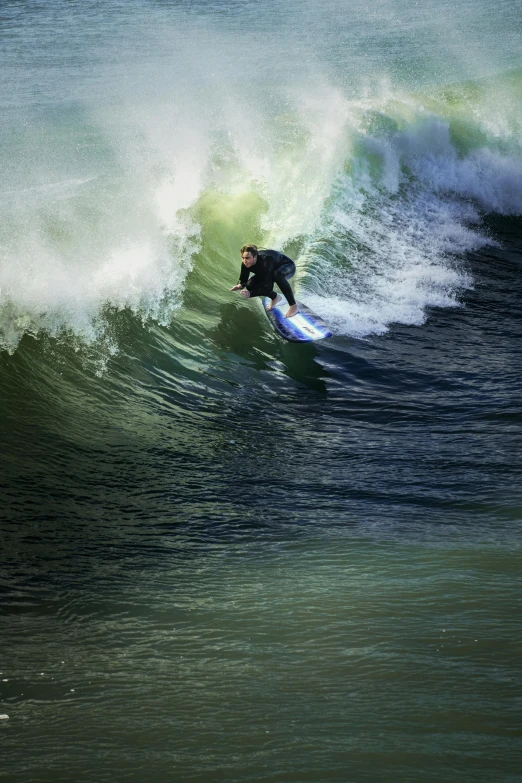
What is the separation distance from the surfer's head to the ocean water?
122 cm

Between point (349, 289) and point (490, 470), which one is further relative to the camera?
point (349, 289)

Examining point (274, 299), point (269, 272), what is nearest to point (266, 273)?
point (269, 272)

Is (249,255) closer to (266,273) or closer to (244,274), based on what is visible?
(244,274)

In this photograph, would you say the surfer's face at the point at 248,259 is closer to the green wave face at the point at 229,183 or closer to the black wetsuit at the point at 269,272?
the black wetsuit at the point at 269,272

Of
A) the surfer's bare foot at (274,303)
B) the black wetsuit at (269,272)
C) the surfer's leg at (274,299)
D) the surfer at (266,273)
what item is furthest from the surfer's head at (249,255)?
the surfer's bare foot at (274,303)

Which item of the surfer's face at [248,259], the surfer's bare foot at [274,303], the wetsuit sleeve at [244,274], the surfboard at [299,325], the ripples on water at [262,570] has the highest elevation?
the surfer's face at [248,259]

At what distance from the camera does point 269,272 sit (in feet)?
40.8

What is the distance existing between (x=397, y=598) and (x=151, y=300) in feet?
26.9

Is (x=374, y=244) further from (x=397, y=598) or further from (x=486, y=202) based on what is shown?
(x=397, y=598)

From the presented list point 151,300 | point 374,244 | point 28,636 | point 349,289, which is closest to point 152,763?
point 28,636

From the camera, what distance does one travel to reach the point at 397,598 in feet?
20.8

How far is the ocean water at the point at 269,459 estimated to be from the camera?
520 cm

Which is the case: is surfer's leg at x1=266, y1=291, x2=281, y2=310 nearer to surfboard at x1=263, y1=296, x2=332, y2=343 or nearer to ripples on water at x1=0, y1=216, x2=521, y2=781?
surfboard at x1=263, y1=296, x2=332, y2=343

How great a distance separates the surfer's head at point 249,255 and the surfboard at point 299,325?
3.29 ft
